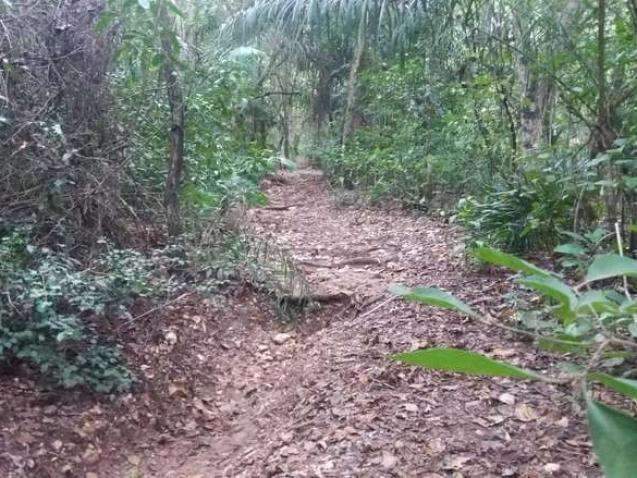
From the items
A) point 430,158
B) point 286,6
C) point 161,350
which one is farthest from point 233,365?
point 286,6

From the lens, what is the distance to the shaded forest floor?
2389 mm

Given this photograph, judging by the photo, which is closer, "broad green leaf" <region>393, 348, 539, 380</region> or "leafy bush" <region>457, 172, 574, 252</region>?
"broad green leaf" <region>393, 348, 539, 380</region>

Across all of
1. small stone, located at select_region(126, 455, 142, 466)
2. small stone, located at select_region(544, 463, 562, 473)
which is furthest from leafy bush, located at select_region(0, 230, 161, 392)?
small stone, located at select_region(544, 463, 562, 473)

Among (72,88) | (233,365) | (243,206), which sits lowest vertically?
(233,365)

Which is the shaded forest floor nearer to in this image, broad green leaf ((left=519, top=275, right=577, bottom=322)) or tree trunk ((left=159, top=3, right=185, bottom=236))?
tree trunk ((left=159, top=3, right=185, bottom=236))

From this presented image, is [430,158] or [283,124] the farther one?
[283,124]

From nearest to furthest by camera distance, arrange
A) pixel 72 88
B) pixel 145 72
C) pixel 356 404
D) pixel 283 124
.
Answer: pixel 356 404
pixel 72 88
pixel 145 72
pixel 283 124

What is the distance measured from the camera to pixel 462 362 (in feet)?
1.75

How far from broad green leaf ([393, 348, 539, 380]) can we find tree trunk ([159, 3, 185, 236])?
404 centimetres

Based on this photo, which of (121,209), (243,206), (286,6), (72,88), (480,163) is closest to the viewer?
(72,88)

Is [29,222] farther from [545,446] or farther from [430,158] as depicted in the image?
[430,158]

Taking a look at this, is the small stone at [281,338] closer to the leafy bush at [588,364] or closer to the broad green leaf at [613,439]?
the leafy bush at [588,364]

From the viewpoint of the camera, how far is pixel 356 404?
2812 millimetres

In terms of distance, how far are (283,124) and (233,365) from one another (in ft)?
42.4
